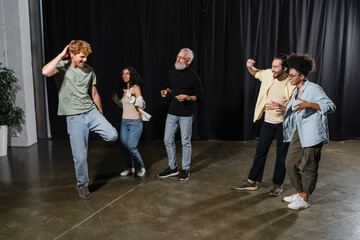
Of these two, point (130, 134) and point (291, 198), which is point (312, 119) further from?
point (130, 134)

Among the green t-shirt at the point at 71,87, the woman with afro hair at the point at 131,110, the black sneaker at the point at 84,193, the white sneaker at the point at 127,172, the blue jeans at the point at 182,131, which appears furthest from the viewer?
the white sneaker at the point at 127,172

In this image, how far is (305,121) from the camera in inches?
118

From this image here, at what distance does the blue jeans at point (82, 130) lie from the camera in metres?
3.25

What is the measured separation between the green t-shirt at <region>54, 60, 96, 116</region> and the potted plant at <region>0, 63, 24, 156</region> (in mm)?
2181

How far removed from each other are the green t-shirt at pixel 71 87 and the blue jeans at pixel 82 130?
78 mm

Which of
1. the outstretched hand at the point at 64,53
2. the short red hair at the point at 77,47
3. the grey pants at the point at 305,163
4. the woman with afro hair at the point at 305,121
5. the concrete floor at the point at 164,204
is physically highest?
Result: the short red hair at the point at 77,47

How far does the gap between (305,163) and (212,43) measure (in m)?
3.24

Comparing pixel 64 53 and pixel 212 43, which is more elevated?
pixel 212 43

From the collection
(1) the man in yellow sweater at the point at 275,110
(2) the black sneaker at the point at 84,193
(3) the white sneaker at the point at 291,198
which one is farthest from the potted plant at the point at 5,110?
(3) the white sneaker at the point at 291,198

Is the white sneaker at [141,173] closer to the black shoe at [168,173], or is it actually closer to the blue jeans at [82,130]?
the black shoe at [168,173]

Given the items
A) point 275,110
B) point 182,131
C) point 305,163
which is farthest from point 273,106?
point 182,131

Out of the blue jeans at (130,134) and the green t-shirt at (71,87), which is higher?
the green t-shirt at (71,87)

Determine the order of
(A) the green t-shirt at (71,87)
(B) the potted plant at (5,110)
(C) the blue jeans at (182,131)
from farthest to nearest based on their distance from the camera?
(B) the potted plant at (5,110)
(C) the blue jeans at (182,131)
(A) the green t-shirt at (71,87)

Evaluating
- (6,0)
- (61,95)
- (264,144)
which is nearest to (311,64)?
(264,144)
